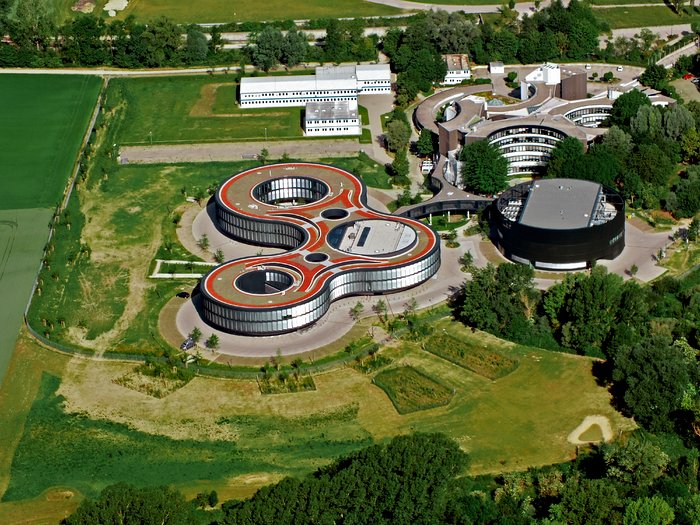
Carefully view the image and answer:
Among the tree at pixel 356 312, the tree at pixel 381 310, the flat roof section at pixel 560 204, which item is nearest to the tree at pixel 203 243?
the tree at pixel 356 312

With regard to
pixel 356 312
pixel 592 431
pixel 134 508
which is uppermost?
pixel 134 508

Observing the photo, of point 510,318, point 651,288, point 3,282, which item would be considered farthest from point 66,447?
point 651,288

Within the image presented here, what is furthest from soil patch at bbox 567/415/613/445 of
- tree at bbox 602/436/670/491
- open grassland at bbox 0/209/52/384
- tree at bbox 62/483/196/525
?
open grassland at bbox 0/209/52/384

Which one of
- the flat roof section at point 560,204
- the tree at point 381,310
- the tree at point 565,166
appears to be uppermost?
the flat roof section at point 560,204

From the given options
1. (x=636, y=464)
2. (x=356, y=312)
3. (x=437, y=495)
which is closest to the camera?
(x=437, y=495)

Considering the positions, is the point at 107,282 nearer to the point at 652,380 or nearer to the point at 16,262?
the point at 16,262

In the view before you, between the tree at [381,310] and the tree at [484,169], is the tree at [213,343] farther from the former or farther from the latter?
the tree at [484,169]

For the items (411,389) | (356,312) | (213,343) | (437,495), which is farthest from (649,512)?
(213,343)

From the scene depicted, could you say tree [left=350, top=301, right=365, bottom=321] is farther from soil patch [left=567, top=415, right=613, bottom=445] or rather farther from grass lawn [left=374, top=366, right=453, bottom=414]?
soil patch [left=567, top=415, right=613, bottom=445]
